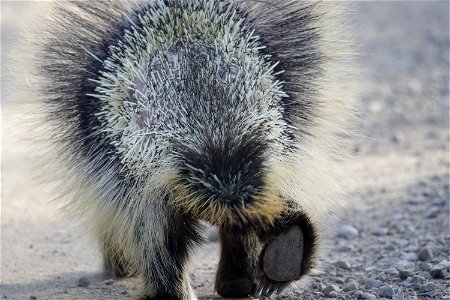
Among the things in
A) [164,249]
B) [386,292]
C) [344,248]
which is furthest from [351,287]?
[344,248]

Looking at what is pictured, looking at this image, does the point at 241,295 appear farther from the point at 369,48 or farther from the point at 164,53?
the point at 369,48

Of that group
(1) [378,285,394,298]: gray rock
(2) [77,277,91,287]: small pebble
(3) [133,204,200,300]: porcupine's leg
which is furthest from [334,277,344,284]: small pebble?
(2) [77,277,91,287]: small pebble

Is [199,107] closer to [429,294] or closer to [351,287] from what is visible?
[351,287]

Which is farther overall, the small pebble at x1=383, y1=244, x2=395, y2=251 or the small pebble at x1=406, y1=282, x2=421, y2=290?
the small pebble at x1=383, y1=244, x2=395, y2=251

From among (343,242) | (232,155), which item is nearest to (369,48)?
(343,242)

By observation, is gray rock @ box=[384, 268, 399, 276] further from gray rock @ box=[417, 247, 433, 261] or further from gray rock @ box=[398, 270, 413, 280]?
gray rock @ box=[417, 247, 433, 261]

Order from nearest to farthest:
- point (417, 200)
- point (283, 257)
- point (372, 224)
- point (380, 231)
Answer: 1. point (283, 257)
2. point (380, 231)
3. point (372, 224)
4. point (417, 200)
